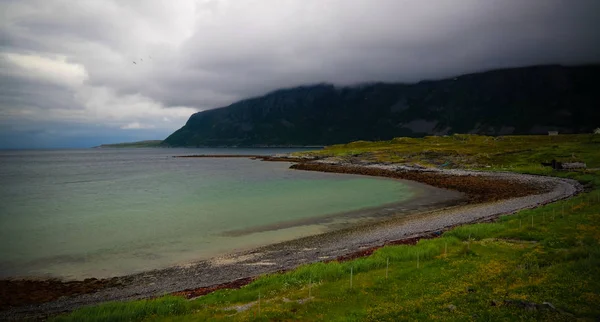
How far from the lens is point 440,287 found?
1781 centimetres

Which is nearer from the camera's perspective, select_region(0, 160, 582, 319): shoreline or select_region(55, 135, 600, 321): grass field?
select_region(55, 135, 600, 321): grass field

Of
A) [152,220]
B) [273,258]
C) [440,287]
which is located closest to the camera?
[440,287]

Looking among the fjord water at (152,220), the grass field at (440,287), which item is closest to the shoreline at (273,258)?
the fjord water at (152,220)

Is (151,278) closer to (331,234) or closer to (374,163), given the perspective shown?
(331,234)

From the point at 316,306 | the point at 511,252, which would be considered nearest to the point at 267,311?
the point at 316,306

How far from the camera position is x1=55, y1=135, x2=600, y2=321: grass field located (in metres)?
14.7

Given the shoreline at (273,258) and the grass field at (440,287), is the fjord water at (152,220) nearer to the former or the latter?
the shoreline at (273,258)

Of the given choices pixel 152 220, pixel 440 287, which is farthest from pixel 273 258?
pixel 152 220

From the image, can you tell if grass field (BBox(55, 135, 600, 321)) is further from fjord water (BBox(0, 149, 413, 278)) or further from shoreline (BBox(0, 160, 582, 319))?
fjord water (BBox(0, 149, 413, 278))

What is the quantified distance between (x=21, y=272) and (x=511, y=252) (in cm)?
4116

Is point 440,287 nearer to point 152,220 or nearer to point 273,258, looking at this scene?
point 273,258

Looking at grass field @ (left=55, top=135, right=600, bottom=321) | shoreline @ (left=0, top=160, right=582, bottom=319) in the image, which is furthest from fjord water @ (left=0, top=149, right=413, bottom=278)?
grass field @ (left=55, top=135, right=600, bottom=321)

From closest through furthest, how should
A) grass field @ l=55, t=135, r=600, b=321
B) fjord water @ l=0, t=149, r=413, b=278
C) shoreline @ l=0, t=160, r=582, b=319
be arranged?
grass field @ l=55, t=135, r=600, b=321, shoreline @ l=0, t=160, r=582, b=319, fjord water @ l=0, t=149, r=413, b=278

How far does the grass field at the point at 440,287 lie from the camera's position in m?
14.7
